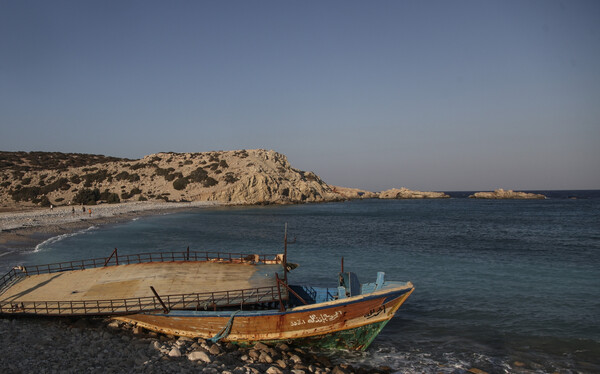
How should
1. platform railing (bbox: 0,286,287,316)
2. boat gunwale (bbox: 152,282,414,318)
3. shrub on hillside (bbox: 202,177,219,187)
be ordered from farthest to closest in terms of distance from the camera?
1. shrub on hillside (bbox: 202,177,219,187)
2. platform railing (bbox: 0,286,287,316)
3. boat gunwale (bbox: 152,282,414,318)

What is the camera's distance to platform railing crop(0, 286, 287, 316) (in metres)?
13.9

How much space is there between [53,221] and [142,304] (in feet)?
153

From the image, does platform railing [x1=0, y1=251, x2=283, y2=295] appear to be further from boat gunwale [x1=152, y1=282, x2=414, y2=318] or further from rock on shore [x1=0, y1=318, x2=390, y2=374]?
boat gunwale [x1=152, y1=282, x2=414, y2=318]

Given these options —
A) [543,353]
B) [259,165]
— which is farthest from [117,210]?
[543,353]

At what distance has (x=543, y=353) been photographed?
14750mm

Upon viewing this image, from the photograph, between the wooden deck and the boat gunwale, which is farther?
the wooden deck

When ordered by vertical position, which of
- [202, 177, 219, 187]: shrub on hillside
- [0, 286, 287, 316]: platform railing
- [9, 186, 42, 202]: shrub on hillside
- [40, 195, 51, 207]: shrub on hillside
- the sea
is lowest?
the sea

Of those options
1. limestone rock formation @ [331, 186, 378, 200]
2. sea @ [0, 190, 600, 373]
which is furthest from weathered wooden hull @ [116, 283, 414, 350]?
limestone rock formation @ [331, 186, 378, 200]

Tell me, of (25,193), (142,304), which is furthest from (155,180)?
(142,304)

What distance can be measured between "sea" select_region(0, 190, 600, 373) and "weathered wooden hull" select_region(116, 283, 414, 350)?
1405 mm

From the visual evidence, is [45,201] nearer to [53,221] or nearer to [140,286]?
[53,221]

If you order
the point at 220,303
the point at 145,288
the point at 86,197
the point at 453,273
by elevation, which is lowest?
the point at 453,273

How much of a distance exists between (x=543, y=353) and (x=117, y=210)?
6971 cm

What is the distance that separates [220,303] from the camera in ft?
47.3
